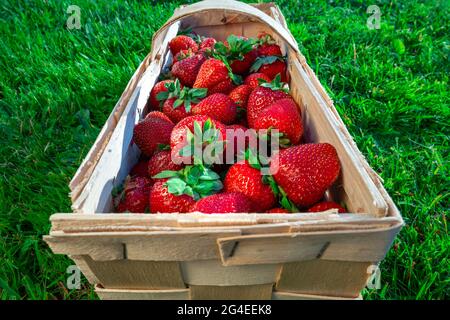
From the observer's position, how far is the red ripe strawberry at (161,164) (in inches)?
42.5

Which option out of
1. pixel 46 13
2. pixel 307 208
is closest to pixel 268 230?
pixel 307 208

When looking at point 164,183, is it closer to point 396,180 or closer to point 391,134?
point 396,180

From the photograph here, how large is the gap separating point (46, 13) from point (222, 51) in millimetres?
1573

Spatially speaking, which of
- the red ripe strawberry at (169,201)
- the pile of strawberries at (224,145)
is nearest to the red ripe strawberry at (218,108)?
the pile of strawberries at (224,145)

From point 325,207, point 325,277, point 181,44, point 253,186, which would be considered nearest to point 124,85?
point 181,44

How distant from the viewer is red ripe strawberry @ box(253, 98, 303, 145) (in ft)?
3.59

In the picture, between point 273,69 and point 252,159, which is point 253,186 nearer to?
point 252,159

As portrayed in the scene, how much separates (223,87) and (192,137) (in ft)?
1.18

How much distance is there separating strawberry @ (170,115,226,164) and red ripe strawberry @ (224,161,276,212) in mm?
94

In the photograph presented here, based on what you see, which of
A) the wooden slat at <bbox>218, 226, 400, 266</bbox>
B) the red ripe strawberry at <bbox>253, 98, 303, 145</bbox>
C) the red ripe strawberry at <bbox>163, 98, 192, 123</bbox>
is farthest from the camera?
the red ripe strawberry at <bbox>163, 98, 192, 123</bbox>

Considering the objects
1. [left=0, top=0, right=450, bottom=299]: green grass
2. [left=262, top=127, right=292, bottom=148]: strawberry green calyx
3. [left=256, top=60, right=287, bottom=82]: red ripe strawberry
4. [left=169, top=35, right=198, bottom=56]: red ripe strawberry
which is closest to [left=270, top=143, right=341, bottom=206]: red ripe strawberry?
[left=262, top=127, right=292, bottom=148]: strawberry green calyx

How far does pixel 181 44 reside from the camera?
65.8 inches

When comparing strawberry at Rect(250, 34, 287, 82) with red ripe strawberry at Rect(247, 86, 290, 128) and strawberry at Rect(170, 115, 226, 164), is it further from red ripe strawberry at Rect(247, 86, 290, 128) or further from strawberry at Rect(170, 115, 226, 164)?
strawberry at Rect(170, 115, 226, 164)

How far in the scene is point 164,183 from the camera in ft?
3.25
